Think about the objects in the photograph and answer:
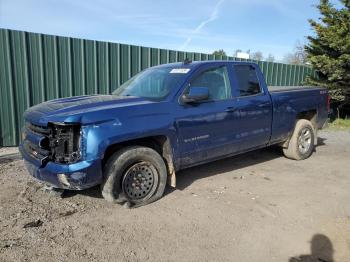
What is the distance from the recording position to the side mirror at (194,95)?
4.49m

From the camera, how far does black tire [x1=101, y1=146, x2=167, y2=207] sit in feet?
13.1

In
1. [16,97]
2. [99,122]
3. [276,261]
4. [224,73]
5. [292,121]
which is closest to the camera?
[276,261]

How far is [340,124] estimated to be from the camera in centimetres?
1255

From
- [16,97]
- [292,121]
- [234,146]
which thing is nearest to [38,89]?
[16,97]

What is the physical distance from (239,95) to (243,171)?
5.02 feet

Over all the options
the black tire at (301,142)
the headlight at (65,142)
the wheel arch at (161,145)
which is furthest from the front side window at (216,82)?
the black tire at (301,142)

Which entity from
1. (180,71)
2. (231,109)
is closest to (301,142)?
(231,109)

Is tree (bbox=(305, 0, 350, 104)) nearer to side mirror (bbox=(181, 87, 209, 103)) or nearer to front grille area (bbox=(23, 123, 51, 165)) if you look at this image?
side mirror (bbox=(181, 87, 209, 103))

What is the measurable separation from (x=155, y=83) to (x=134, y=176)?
1.54 meters

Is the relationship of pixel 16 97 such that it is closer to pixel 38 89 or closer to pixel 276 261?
pixel 38 89

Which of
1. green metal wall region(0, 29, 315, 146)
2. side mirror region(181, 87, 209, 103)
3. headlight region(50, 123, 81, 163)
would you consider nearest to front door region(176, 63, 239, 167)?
side mirror region(181, 87, 209, 103)

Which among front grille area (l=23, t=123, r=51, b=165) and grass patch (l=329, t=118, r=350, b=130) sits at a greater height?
front grille area (l=23, t=123, r=51, b=165)

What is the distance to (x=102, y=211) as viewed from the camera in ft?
13.8

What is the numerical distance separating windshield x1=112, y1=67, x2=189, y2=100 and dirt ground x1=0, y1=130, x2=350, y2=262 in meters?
1.53
